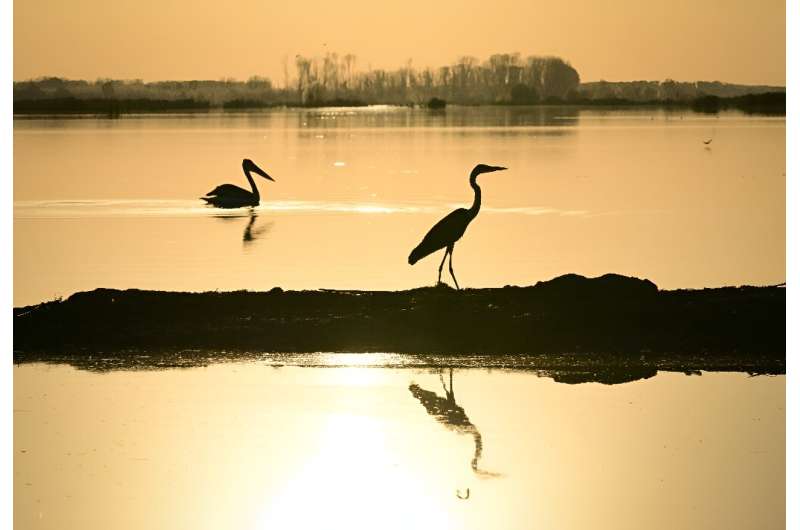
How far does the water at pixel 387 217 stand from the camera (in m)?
13.1

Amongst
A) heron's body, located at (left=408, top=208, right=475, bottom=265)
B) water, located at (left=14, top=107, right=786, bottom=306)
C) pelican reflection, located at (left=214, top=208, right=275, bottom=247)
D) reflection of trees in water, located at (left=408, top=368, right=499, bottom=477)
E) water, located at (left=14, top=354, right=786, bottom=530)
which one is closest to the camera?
water, located at (left=14, top=354, right=786, bottom=530)

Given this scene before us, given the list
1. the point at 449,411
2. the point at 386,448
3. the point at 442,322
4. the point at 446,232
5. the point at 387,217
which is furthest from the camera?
the point at 387,217

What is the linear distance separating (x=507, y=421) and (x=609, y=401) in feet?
2.46

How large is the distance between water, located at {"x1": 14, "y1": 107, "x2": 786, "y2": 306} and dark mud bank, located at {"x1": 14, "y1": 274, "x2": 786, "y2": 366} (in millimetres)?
2285

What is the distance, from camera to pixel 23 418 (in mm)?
7688

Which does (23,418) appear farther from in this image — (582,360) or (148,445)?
(582,360)

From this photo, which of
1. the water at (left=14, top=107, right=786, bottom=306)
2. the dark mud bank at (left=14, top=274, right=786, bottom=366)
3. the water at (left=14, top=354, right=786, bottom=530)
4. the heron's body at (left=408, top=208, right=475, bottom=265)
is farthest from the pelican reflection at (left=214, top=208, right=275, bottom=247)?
the water at (left=14, top=354, right=786, bottom=530)

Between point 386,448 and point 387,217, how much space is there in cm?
1115

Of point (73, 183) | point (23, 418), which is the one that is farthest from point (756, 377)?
point (73, 183)

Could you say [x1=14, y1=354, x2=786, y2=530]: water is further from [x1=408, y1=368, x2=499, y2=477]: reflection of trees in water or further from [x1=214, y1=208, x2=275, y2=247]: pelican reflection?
[x1=214, y1=208, x2=275, y2=247]: pelican reflection

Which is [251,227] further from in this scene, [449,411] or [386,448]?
[386,448]

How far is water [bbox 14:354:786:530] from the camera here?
620 cm

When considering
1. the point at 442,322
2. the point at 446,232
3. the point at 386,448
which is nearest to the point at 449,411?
the point at 386,448

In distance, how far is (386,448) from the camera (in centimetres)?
696
